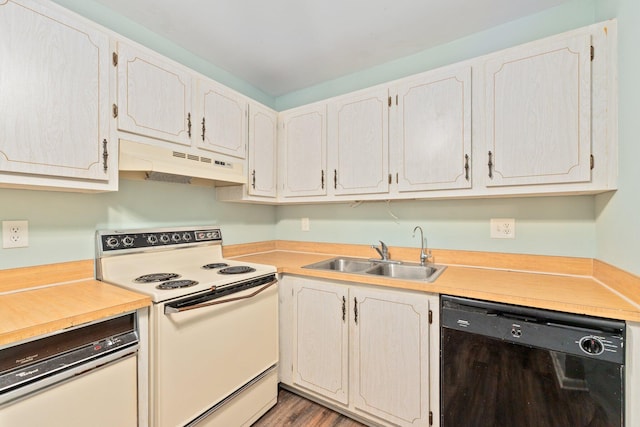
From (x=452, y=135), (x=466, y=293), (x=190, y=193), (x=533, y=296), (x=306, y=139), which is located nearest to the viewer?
(x=533, y=296)

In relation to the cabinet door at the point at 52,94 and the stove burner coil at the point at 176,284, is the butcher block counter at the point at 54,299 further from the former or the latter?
the cabinet door at the point at 52,94

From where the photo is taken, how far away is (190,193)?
206 cm

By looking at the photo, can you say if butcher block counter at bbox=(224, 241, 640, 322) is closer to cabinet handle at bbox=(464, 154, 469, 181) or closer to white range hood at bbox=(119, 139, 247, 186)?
cabinet handle at bbox=(464, 154, 469, 181)

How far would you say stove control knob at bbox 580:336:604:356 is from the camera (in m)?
1.07

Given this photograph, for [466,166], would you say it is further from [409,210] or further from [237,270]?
[237,270]

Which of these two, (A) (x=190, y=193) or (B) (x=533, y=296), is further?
(A) (x=190, y=193)

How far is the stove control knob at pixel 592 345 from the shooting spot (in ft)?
3.50

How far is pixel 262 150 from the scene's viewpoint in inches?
88.6

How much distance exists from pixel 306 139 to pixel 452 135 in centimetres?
109

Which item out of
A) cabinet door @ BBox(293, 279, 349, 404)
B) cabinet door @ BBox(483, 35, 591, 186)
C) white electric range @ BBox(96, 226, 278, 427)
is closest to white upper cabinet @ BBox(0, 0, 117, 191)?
white electric range @ BBox(96, 226, 278, 427)

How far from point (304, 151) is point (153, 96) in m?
1.09

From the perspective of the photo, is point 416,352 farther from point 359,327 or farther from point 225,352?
point 225,352

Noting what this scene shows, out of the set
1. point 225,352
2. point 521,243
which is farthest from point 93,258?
point 521,243

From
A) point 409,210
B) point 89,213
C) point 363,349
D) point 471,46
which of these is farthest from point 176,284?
point 471,46
